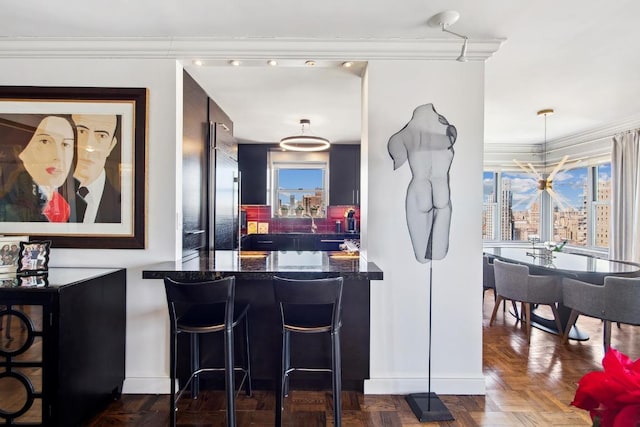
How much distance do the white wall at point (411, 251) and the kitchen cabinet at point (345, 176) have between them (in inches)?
131

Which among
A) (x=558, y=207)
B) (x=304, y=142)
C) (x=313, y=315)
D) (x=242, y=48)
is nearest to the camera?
(x=313, y=315)

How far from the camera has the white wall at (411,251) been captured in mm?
2426

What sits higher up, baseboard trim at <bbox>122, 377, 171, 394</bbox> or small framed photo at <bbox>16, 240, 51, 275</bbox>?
small framed photo at <bbox>16, 240, 51, 275</bbox>

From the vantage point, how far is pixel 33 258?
208cm

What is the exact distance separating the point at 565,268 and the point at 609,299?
459 millimetres

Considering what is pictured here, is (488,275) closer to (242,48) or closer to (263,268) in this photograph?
(263,268)

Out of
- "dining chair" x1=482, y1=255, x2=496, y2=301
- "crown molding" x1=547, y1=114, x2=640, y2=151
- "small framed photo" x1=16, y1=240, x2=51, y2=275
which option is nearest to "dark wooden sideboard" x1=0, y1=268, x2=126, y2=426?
"small framed photo" x1=16, y1=240, x2=51, y2=275

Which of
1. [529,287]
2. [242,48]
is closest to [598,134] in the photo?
[529,287]

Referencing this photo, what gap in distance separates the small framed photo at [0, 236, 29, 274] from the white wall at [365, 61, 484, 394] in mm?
2297

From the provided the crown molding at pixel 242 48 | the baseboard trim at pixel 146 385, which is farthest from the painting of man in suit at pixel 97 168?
the baseboard trim at pixel 146 385

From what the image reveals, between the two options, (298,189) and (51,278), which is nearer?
(51,278)

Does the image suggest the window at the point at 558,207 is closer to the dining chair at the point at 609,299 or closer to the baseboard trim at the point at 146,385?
the dining chair at the point at 609,299

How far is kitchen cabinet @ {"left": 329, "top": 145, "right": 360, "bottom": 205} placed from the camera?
5.80m

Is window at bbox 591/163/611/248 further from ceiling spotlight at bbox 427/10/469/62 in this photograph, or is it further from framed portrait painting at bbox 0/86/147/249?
framed portrait painting at bbox 0/86/147/249
